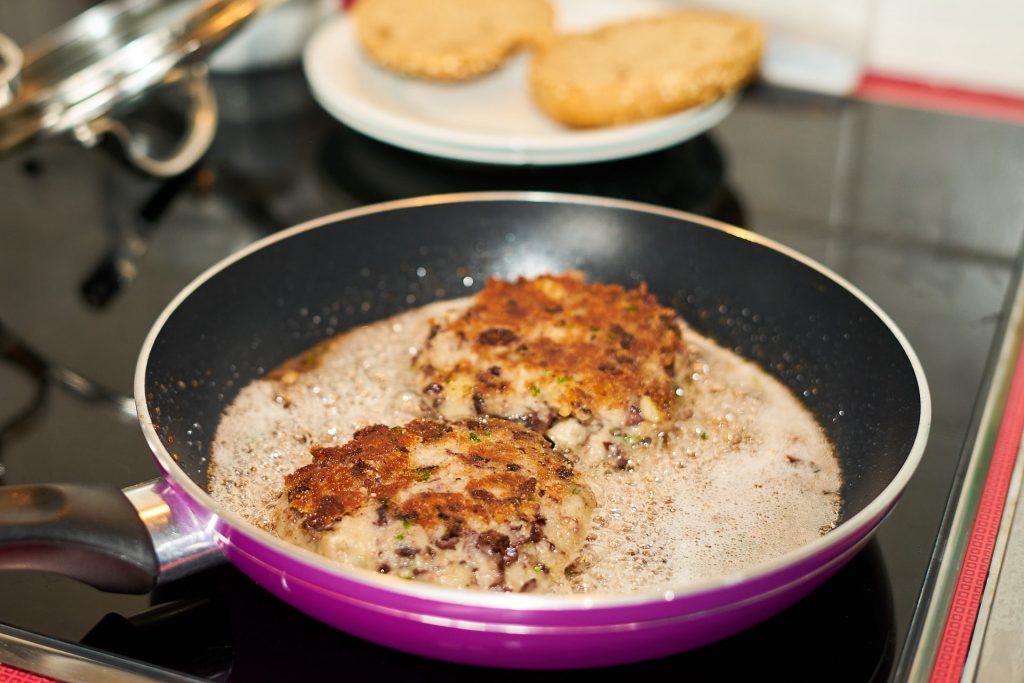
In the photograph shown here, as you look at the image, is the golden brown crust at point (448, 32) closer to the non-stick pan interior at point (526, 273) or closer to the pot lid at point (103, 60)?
the pot lid at point (103, 60)

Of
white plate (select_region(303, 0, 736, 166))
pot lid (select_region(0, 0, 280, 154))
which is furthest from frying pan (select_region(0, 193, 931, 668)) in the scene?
pot lid (select_region(0, 0, 280, 154))

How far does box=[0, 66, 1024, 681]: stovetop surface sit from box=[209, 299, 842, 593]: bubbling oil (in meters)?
0.05

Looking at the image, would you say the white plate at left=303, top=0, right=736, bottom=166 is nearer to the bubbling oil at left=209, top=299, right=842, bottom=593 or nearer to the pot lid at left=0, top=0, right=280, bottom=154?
the pot lid at left=0, top=0, right=280, bottom=154

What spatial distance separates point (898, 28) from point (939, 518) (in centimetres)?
97

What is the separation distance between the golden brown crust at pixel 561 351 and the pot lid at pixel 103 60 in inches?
20.5

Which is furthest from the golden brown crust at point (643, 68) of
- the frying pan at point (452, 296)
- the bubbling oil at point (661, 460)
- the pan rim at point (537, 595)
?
the pan rim at point (537, 595)

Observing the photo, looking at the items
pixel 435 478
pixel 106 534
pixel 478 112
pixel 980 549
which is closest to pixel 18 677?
pixel 106 534

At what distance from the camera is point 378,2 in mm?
1337

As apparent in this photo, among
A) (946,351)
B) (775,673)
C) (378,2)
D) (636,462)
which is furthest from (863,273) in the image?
(378,2)

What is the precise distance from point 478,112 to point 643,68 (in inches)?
8.7

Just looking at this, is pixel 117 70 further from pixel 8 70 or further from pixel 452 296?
pixel 452 296

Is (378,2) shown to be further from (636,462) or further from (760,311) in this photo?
(636,462)

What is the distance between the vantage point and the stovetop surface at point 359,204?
624 millimetres

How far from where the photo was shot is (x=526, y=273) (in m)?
0.94
